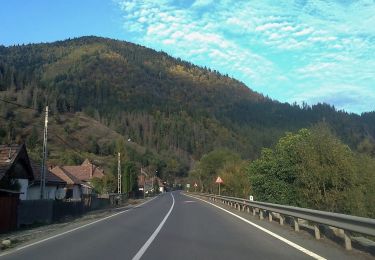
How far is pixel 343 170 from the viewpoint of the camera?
87.9 ft

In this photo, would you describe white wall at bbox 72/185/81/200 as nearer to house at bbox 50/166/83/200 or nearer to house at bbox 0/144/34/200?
house at bbox 50/166/83/200

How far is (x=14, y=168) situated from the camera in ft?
115

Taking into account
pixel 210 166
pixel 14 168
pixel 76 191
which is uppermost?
pixel 210 166

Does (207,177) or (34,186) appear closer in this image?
(34,186)

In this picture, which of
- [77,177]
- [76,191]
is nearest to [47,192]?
[76,191]

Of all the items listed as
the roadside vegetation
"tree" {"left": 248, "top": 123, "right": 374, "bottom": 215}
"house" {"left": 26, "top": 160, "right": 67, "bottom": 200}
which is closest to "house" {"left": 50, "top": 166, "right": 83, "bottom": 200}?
"house" {"left": 26, "top": 160, "right": 67, "bottom": 200}

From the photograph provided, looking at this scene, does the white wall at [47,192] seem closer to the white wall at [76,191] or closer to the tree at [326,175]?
the white wall at [76,191]

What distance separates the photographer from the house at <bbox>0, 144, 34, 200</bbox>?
3097 cm

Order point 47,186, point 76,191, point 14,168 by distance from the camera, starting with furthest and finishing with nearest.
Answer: point 76,191, point 47,186, point 14,168

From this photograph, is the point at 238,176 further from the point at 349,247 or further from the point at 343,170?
the point at 349,247

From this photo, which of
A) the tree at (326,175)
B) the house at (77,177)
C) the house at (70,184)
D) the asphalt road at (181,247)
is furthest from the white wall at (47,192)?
the asphalt road at (181,247)

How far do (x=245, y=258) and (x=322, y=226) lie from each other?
4915 mm

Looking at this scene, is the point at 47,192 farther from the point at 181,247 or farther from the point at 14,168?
the point at 181,247

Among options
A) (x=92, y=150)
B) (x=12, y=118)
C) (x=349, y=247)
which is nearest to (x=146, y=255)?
(x=349, y=247)
